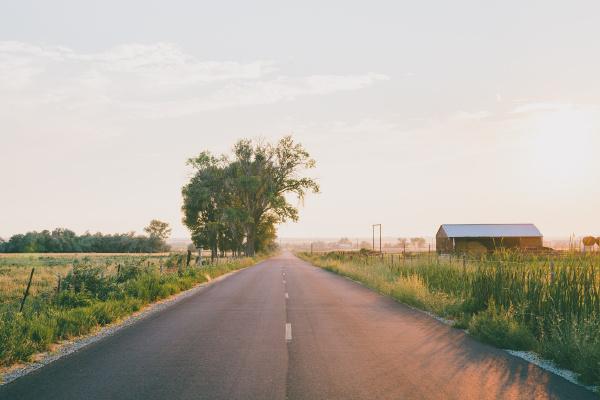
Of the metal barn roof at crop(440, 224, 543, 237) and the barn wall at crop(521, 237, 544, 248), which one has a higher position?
the metal barn roof at crop(440, 224, 543, 237)

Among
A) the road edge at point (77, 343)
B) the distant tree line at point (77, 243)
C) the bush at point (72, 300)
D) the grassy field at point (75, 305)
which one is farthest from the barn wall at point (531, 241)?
the distant tree line at point (77, 243)

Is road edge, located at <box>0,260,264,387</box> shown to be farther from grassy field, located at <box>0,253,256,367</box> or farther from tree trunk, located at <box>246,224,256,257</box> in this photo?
tree trunk, located at <box>246,224,256,257</box>

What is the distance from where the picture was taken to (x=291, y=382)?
6219 millimetres

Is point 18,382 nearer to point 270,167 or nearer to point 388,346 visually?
point 388,346

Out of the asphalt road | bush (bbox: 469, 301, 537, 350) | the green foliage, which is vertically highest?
the green foliage

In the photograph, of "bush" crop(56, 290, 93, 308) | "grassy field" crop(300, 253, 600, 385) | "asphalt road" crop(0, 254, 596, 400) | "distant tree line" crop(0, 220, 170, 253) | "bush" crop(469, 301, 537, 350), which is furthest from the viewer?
"distant tree line" crop(0, 220, 170, 253)

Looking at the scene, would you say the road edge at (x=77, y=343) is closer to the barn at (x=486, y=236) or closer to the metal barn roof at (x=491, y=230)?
the barn at (x=486, y=236)

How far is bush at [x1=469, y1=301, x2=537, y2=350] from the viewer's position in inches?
348

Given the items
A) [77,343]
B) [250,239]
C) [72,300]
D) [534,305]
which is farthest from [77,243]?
[534,305]

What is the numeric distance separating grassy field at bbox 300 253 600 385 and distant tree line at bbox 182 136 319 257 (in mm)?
45787

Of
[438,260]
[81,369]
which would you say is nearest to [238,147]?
[438,260]

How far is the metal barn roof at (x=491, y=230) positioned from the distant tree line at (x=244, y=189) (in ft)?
64.0

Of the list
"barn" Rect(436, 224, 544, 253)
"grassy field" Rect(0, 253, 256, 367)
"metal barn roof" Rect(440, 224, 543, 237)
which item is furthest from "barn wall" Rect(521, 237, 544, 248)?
"grassy field" Rect(0, 253, 256, 367)

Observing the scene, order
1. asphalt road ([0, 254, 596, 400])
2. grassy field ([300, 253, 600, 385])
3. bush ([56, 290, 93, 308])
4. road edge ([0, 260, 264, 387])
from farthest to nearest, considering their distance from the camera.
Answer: bush ([56, 290, 93, 308]) < grassy field ([300, 253, 600, 385]) < road edge ([0, 260, 264, 387]) < asphalt road ([0, 254, 596, 400])
